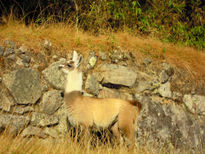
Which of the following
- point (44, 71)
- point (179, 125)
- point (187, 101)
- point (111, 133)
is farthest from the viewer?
point (187, 101)

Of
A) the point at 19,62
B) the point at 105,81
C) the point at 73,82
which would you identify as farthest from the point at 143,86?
the point at 19,62

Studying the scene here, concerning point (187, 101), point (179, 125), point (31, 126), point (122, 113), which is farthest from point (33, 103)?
point (187, 101)

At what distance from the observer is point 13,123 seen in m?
5.19

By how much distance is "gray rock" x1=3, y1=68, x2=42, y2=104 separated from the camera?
5367 mm

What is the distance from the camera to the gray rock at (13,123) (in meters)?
5.08

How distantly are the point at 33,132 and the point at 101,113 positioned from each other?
62.8 inches

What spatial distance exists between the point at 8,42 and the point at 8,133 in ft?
6.87

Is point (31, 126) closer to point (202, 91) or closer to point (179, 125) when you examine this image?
point (179, 125)

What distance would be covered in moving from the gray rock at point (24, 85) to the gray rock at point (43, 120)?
0.33 metres

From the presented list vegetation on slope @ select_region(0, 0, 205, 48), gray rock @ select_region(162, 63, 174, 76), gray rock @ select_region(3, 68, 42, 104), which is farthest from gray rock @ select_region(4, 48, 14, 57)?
gray rock @ select_region(162, 63, 174, 76)

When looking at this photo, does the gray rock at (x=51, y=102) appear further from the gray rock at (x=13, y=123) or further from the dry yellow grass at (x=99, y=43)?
the dry yellow grass at (x=99, y=43)

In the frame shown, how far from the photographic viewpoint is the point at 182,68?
695cm

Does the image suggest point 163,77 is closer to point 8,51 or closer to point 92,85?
point 92,85

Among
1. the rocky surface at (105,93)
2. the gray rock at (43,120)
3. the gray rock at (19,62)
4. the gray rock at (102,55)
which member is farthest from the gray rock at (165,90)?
the gray rock at (19,62)
